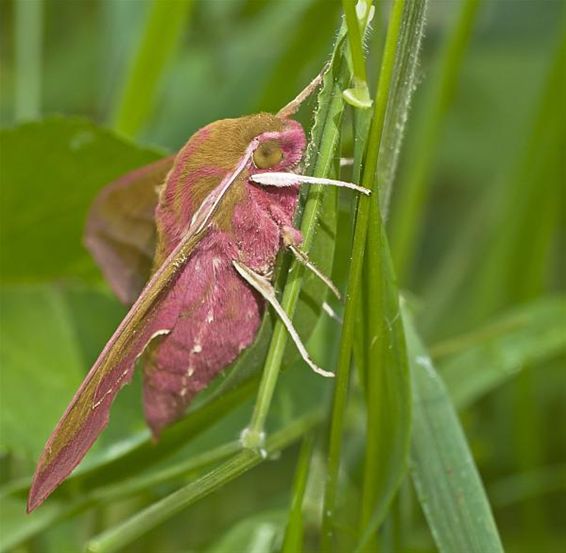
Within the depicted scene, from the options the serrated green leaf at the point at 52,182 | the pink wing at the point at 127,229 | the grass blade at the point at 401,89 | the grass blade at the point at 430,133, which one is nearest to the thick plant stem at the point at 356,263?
the grass blade at the point at 401,89

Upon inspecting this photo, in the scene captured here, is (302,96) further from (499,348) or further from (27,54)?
(27,54)

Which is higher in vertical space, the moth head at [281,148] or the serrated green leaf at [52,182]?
the moth head at [281,148]

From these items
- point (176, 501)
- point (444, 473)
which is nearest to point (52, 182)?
point (176, 501)

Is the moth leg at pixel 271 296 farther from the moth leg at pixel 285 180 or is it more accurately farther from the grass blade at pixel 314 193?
the moth leg at pixel 285 180

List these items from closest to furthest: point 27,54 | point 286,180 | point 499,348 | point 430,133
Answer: point 286,180 < point 499,348 < point 430,133 < point 27,54

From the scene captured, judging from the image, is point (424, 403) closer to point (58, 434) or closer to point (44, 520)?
point (58, 434)

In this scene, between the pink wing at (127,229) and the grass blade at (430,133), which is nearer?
the pink wing at (127,229)
